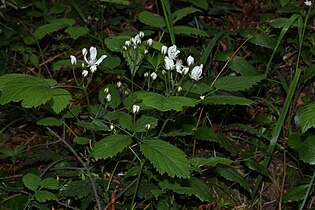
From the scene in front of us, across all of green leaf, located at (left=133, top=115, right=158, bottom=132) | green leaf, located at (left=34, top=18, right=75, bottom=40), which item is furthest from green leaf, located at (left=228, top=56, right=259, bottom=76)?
green leaf, located at (left=34, top=18, right=75, bottom=40)

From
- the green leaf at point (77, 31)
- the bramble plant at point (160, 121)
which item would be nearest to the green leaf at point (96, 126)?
the bramble plant at point (160, 121)

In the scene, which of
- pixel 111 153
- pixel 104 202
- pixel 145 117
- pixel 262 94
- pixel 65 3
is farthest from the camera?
pixel 65 3

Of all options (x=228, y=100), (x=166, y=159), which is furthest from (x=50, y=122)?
(x=228, y=100)

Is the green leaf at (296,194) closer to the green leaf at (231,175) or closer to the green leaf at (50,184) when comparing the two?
the green leaf at (231,175)

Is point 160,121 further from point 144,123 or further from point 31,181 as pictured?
point 31,181

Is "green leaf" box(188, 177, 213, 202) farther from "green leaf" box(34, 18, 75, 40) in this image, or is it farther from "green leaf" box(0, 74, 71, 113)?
"green leaf" box(34, 18, 75, 40)

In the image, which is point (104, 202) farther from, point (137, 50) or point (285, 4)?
point (285, 4)

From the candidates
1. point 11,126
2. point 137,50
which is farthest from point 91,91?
point 137,50
